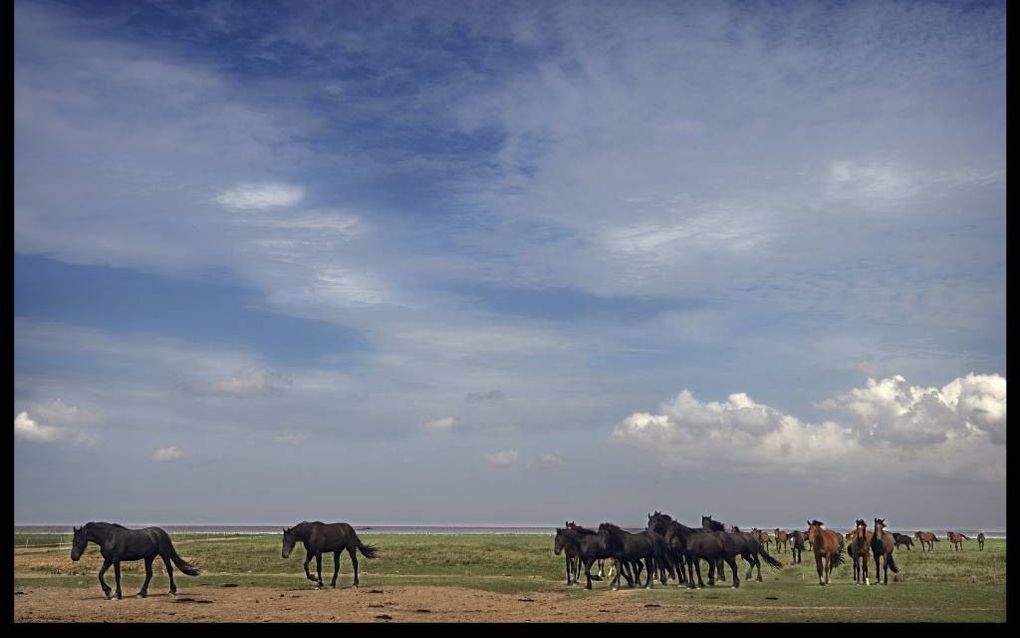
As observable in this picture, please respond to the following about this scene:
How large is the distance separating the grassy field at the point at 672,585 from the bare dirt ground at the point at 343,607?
1499 millimetres

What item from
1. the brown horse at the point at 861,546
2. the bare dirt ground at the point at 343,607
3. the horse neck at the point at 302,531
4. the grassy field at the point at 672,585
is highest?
the horse neck at the point at 302,531

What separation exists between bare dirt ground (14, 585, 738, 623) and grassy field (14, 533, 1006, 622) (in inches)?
59.0

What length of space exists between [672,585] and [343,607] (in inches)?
453

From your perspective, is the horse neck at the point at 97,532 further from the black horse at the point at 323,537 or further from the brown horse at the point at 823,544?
the brown horse at the point at 823,544

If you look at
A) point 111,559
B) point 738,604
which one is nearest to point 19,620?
point 111,559

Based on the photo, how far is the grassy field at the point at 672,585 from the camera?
79.7 ft

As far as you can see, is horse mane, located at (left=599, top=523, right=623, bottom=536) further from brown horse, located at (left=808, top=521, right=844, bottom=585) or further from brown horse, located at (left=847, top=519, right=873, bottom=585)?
brown horse, located at (left=847, top=519, right=873, bottom=585)

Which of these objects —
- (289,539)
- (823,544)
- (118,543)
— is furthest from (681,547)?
(118,543)

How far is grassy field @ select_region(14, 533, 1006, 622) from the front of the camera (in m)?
24.3

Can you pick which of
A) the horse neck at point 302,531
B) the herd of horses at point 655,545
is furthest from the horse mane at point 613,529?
the horse neck at point 302,531

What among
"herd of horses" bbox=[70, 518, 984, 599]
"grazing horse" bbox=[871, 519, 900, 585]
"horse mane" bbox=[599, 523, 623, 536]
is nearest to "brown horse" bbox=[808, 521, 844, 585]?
"herd of horses" bbox=[70, 518, 984, 599]
